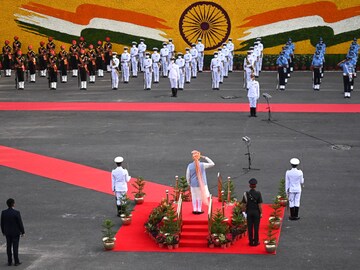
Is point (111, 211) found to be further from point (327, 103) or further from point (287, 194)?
point (327, 103)

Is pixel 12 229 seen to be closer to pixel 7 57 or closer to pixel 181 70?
pixel 181 70

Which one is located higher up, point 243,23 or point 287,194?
point 243,23

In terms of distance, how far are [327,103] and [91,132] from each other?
12228 mm

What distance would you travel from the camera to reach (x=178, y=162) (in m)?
26.9

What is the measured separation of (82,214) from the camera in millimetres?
21484

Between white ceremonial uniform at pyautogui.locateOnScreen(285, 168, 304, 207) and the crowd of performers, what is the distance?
781 inches

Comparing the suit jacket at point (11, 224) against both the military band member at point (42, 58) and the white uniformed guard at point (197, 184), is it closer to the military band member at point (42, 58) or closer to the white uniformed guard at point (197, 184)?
the white uniformed guard at point (197, 184)

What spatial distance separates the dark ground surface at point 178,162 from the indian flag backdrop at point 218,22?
388 inches

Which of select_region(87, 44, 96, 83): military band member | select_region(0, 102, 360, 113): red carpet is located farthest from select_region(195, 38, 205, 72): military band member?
select_region(0, 102, 360, 113): red carpet

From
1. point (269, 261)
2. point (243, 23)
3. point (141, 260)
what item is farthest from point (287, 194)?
point (243, 23)

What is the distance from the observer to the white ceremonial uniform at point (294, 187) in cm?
2072

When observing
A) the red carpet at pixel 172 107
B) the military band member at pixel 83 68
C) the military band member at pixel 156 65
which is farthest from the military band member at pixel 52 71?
the military band member at pixel 156 65

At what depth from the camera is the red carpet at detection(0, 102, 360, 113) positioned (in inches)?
1465

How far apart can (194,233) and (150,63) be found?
2622cm
